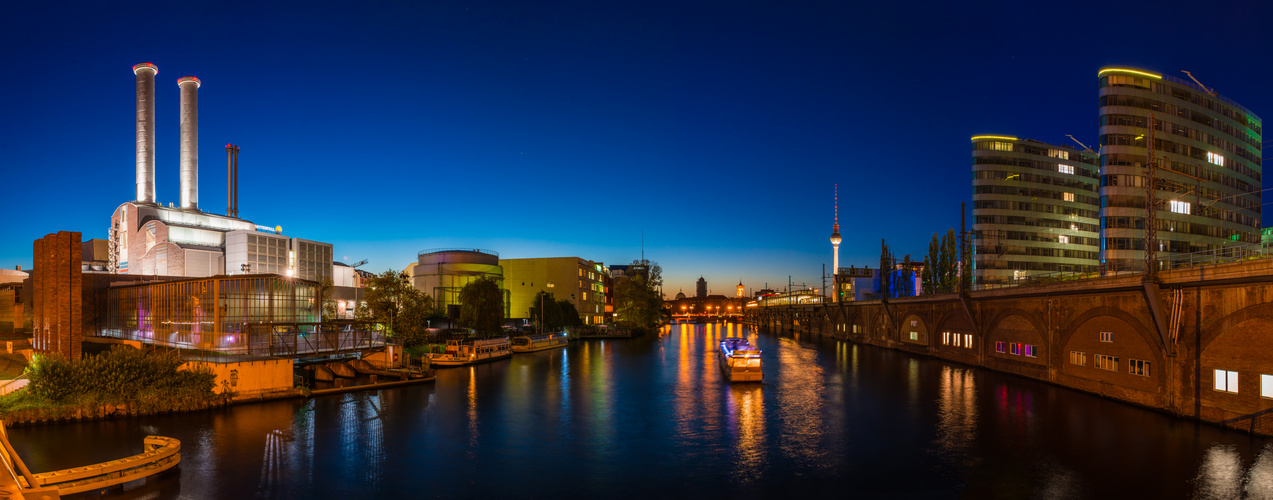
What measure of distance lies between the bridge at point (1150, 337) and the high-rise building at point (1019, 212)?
175 feet

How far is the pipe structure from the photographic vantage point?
104 meters

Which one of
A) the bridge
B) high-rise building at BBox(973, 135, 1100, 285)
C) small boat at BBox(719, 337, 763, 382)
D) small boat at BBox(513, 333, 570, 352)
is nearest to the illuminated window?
high-rise building at BBox(973, 135, 1100, 285)

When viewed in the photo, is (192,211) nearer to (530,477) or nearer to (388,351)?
(388,351)

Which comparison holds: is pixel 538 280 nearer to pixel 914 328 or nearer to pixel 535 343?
pixel 535 343

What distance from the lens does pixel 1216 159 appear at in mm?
67938

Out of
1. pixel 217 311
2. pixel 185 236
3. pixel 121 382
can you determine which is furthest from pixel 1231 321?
pixel 185 236

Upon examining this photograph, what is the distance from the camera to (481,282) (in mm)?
82688

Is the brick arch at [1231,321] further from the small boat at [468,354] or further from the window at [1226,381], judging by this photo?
the small boat at [468,354]

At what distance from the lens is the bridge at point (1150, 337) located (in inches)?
991

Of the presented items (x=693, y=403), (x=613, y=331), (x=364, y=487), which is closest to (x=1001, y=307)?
(x=693, y=403)

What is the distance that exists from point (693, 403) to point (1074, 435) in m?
18.1

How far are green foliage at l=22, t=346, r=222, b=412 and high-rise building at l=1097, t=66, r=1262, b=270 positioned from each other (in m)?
79.9

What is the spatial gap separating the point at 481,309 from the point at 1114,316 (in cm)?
6271

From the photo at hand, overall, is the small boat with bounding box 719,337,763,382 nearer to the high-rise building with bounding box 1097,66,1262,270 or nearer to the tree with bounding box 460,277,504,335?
the tree with bounding box 460,277,504,335
